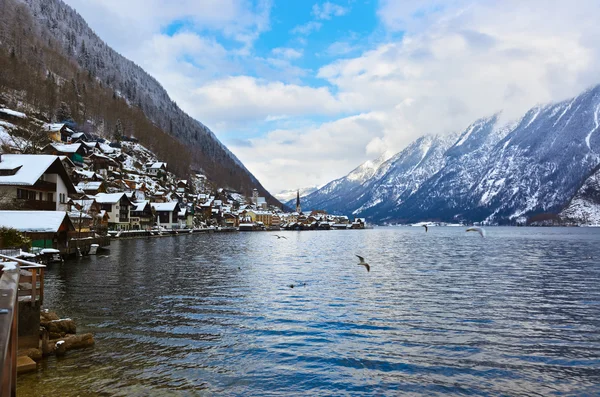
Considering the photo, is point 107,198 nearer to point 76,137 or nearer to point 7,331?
point 76,137

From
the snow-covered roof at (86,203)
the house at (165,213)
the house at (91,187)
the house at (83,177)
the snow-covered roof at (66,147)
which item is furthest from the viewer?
the house at (165,213)

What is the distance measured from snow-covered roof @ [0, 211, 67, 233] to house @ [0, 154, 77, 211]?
827 centimetres

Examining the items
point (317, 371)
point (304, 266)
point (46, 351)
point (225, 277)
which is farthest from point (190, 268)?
point (317, 371)

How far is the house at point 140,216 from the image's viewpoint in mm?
144375

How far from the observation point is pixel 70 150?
151 meters

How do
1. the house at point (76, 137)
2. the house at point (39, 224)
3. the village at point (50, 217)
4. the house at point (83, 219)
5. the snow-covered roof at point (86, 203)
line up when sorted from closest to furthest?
the village at point (50, 217)
the house at point (39, 224)
the house at point (83, 219)
the snow-covered roof at point (86, 203)
the house at point (76, 137)

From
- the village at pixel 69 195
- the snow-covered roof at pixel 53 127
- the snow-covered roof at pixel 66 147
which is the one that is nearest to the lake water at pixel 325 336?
the village at pixel 69 195

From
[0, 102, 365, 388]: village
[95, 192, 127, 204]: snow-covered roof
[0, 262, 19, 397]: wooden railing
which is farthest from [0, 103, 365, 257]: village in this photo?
[0, 262, 19, 397]: wooden railing

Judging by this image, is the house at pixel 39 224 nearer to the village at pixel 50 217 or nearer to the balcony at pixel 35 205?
the village at pixel 50 217

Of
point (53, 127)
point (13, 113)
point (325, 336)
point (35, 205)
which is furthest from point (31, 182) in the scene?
point (53, 127)

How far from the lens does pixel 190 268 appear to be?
2156 inches

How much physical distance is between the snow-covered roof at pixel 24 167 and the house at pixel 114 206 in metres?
62.8

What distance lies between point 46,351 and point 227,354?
7.93m

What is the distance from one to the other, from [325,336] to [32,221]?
46682 mm
